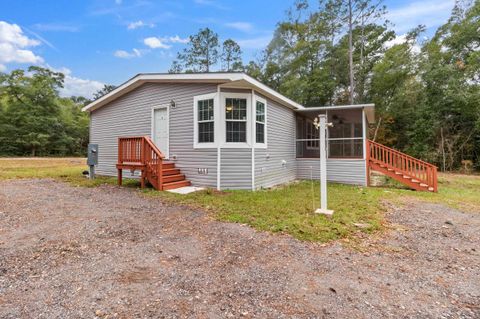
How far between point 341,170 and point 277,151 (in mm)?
2716

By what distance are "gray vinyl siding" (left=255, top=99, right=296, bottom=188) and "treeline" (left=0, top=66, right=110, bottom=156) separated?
24.2 m

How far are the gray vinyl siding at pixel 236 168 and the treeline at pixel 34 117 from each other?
2405cm

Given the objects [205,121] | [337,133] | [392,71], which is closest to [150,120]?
[205,121]

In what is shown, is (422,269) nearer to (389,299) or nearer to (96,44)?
(389,299)

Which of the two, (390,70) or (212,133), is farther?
(390,70)

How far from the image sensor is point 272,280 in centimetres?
243

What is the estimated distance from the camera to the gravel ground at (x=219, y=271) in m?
1.99

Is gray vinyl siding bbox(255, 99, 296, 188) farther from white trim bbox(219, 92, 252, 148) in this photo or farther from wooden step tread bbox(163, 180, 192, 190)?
wooden step tread bbox(163, 180, 192, 190)

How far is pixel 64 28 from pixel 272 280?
54.1ft

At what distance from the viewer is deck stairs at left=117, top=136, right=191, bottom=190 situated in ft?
22.9

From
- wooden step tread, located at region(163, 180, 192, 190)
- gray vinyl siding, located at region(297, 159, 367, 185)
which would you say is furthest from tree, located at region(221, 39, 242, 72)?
wooden step tread, located at region(163, 180, 192, 190)

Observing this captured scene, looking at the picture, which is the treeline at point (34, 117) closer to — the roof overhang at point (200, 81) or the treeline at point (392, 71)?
the roof overhang at point (200, 81)

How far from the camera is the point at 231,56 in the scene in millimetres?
24609

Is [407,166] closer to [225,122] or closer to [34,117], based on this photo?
[225,122]
